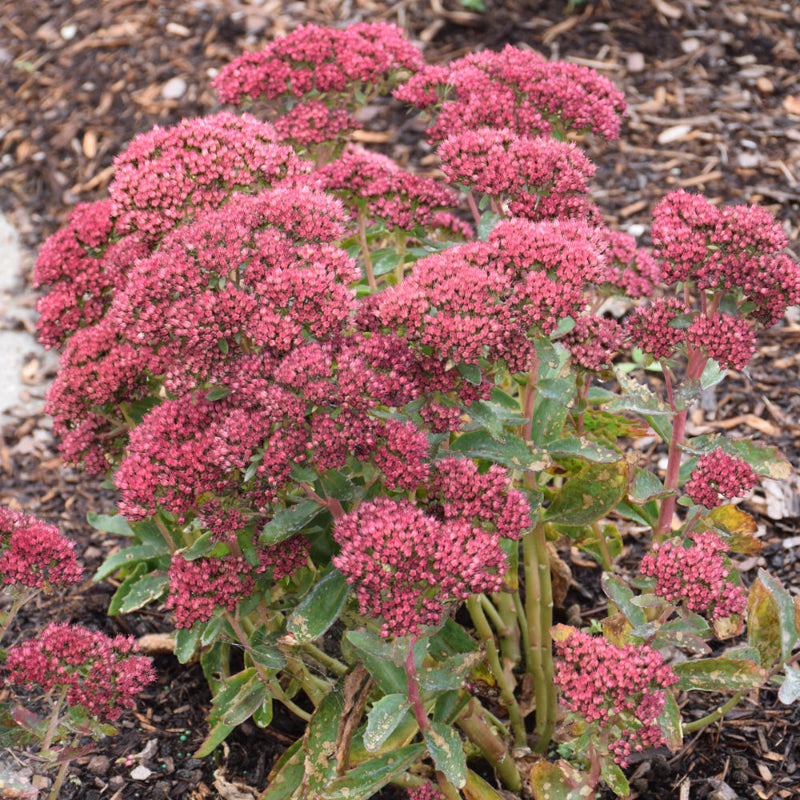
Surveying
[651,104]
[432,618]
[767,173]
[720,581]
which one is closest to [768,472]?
[720,581]

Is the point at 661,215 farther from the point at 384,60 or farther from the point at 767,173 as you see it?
the point at 767,173

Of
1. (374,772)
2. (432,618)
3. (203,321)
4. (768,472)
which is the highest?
(203,321)

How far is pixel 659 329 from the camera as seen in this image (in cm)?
282

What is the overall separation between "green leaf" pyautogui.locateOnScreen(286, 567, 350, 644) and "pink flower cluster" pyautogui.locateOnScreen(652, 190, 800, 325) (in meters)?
1.30

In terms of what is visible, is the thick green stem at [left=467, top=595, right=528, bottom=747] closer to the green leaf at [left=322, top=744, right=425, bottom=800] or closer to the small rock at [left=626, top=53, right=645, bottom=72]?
the green leaf at [left=322, top=744, right=425, bottom=800]

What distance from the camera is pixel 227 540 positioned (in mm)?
2754

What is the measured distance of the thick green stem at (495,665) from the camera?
3.26 metres

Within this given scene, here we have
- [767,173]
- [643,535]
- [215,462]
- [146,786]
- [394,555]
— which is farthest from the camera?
A: [767,173]

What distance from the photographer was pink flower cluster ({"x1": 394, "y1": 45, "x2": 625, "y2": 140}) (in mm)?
3332

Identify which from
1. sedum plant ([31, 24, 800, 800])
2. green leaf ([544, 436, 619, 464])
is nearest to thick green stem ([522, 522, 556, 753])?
sedum plant ([31, 24, 800, 800])

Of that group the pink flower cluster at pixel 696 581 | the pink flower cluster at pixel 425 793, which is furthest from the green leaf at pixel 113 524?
the pink flower cluster at pixel 696 581

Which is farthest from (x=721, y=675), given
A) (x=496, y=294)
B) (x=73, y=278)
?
(x=73, y=278)

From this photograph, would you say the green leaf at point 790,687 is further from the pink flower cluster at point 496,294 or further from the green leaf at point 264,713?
the green leaf at point 264,713

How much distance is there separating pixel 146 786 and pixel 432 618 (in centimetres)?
181
